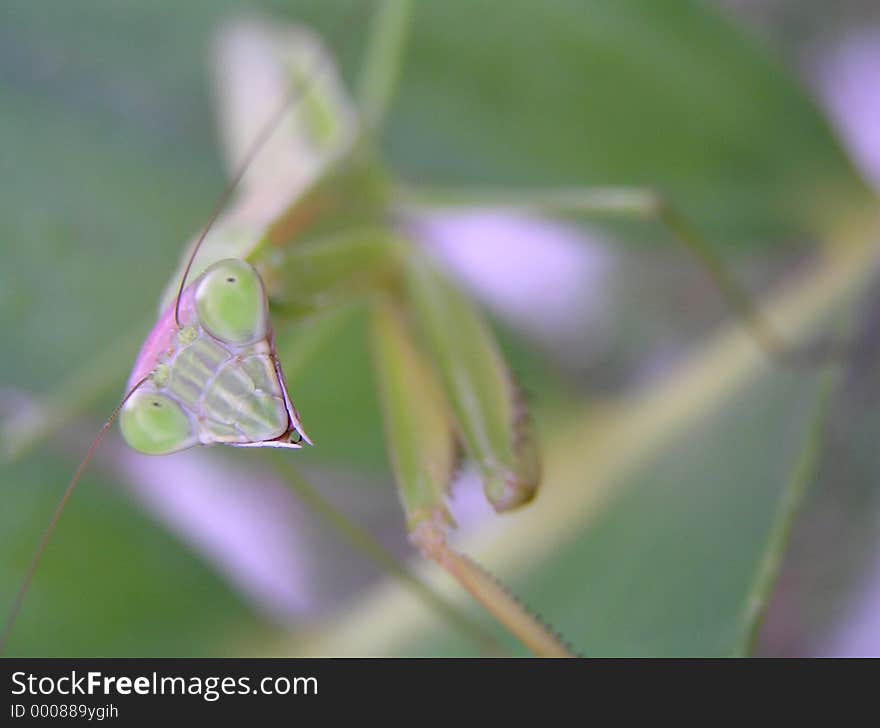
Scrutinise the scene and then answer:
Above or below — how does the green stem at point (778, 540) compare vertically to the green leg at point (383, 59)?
below

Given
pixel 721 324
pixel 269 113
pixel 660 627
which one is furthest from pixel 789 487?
pixel 269 113

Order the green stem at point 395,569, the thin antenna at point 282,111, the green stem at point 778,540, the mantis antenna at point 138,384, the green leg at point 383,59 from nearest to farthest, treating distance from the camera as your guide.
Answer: the green stem at point 778,540 < the mantis antenna at point 138,384 < the green stem at point 395,569 < the thin antenna at point 282,111 < the green leg at point 383,59

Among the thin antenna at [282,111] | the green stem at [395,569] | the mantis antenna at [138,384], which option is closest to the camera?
the mantis antenna at [138,384]

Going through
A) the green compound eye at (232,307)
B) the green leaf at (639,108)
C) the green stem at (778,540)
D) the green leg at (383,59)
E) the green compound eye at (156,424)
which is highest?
the green leg at (383,59)

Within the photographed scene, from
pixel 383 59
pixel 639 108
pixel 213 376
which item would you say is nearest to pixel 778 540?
pixel 213 376

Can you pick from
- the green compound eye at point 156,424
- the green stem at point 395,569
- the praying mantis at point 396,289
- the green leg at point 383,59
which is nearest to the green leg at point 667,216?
the praying mantis at point 396,289

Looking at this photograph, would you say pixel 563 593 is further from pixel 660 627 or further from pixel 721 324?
pixel 721 324

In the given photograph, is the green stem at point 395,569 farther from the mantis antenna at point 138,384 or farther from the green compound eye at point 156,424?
the green compound eye at point 156,424

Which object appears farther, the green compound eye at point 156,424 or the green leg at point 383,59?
the green leg at point 383,59

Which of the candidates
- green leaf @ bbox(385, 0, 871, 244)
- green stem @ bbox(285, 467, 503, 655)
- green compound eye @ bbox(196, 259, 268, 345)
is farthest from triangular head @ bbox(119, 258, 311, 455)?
green leaf @ bbox(385, 0, 871, 244)
